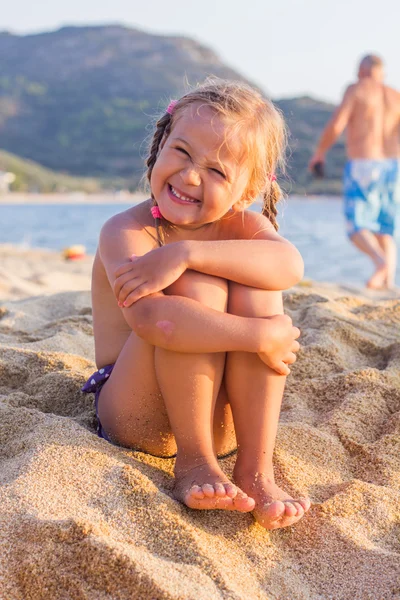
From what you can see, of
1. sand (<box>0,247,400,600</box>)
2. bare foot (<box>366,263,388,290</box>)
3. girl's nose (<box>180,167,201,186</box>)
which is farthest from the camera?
bare foot (<box>366,263,388,290</box>)

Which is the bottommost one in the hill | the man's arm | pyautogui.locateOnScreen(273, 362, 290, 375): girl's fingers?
the hill

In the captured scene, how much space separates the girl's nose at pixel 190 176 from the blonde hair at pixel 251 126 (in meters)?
0.14

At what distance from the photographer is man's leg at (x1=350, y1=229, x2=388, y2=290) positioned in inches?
218

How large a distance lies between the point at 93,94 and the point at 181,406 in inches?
3172

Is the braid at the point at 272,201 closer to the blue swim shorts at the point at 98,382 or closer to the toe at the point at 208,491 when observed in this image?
the blue swim shorts at the point at 98,382

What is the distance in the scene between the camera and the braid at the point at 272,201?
1822 millimetres

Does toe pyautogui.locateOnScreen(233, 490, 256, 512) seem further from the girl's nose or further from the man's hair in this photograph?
the man's hair

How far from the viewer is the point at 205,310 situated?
144 cm

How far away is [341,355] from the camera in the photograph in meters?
2.39

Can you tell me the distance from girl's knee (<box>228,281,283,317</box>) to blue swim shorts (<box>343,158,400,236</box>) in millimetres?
4488

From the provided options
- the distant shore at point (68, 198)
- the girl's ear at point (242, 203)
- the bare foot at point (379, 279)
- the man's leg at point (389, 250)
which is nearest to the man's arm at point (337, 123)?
the man's leg at point (389, 250)

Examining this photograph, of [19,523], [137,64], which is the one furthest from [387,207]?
[137,64]

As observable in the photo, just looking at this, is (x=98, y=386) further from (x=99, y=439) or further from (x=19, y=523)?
(x=19, y=523)

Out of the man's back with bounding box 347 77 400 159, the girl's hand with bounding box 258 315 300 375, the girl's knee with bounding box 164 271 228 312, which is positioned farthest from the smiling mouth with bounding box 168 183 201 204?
the man's back with bounding box 347 77 400 159
